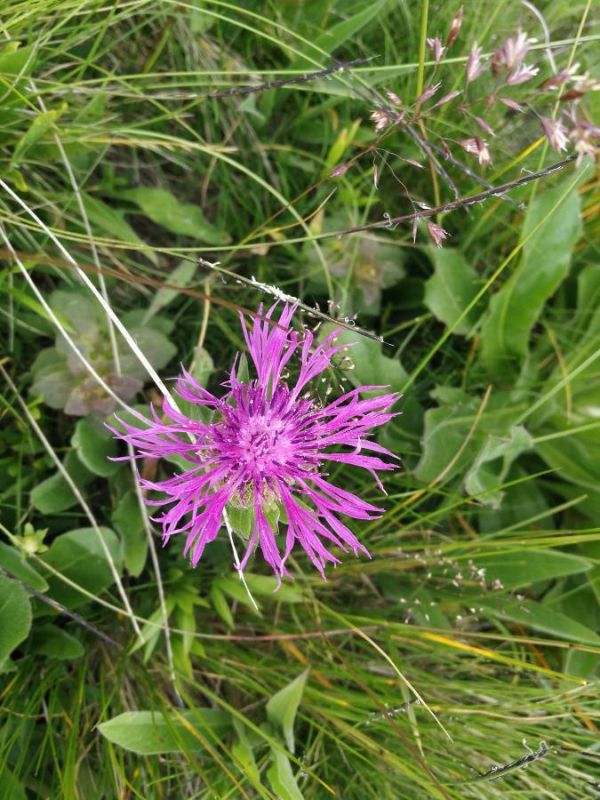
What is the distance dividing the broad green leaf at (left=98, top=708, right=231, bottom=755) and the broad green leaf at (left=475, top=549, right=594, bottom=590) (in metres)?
0.67

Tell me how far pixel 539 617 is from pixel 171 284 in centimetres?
109

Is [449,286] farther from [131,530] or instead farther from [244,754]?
[244,754]

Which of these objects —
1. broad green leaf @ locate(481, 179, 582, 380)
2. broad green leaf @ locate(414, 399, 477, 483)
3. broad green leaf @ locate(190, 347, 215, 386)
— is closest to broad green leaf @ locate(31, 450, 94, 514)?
broad green leaf @ locate(190, 347, 215, 386)

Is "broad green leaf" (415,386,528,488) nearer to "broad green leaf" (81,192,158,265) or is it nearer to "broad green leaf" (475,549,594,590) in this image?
"broad green leaf" (475,549,594,590)

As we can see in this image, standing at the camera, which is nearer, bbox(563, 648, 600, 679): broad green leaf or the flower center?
the flower center

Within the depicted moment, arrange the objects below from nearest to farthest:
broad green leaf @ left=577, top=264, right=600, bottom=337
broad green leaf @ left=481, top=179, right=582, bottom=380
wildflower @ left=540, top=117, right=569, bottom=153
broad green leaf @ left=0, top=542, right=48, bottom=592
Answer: wildflower @ left=540, top=117, right=569, bottom=153 → broad green leaf @ left=0, top=542, right=48, bottom=592 → broad green leaf @ left=481, top=179, right=582, bottom=380 → broad green leaf @ left=577, top=264, right=600, bottom=337

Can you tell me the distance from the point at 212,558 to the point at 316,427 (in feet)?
2.00

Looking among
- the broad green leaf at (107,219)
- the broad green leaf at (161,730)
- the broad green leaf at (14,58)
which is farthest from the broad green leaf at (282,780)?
the broad green leaf at (14,58)

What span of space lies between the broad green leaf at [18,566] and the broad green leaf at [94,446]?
219 millimetres

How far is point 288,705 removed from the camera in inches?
59.2

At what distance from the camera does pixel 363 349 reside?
1.65 meters

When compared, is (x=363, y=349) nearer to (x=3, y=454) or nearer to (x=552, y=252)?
(x=552, y=252)

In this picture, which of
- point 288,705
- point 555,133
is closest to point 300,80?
point 555,133

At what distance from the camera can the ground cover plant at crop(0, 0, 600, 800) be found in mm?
1494
